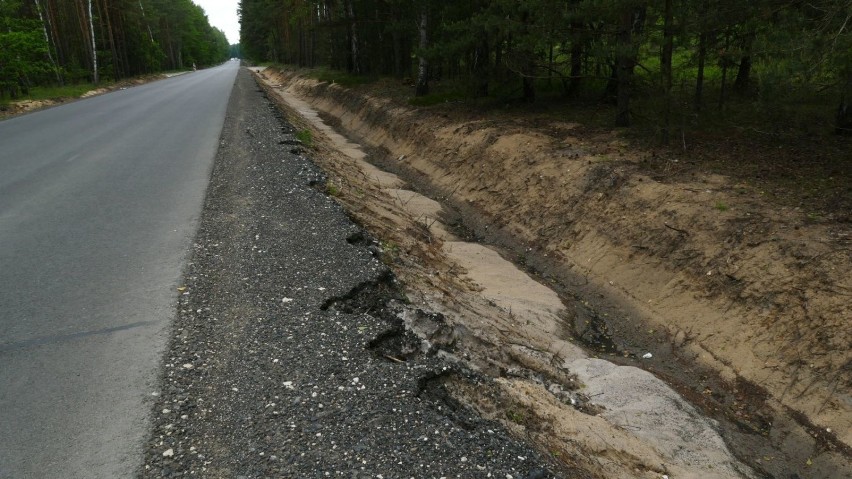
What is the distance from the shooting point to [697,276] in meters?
7.81

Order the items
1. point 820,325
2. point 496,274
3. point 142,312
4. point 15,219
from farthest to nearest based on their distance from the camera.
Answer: point 496,274 → point 15,219 → point 820,325 → point 142,312

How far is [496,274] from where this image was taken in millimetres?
9305

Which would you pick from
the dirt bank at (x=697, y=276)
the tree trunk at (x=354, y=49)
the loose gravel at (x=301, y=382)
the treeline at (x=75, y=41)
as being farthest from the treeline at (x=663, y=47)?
the treeline at (x=75, y=41)

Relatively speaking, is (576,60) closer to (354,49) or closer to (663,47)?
(663,47)

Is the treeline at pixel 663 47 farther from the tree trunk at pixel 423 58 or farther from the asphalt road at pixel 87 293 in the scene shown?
the asphalt road at pixel 87 293

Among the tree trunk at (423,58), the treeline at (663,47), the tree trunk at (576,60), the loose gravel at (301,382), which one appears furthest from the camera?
the tree trunk at (423,58)

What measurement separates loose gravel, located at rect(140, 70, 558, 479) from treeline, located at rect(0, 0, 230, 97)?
26.2m

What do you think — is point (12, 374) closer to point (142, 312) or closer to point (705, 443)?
point (142, 312)

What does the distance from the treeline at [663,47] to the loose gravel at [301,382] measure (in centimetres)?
646

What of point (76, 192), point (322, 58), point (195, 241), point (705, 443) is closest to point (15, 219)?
point (76, 192)

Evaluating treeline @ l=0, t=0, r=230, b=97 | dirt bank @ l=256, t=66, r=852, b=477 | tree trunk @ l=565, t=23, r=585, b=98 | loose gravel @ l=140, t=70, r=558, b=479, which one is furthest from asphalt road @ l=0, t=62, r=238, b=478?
treeline @ l=0, t=0, r=230, b=97

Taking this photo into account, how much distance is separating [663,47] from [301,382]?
10516 millimetres

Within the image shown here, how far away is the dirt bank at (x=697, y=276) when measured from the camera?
233 inches

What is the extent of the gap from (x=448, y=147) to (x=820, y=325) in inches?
434
